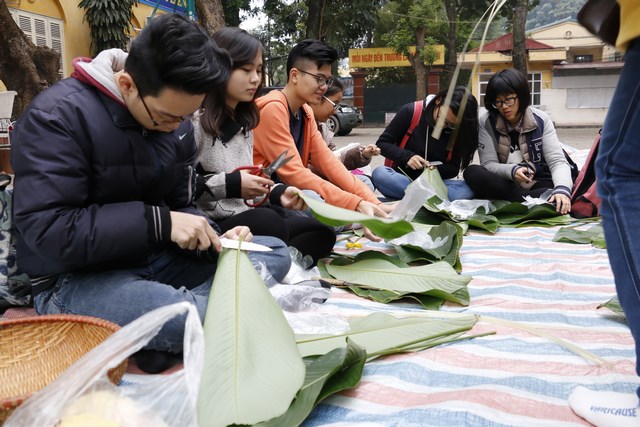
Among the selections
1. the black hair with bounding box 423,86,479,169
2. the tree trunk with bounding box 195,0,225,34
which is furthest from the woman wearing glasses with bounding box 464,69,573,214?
the tree trunk with bounding box 195,0,225,34

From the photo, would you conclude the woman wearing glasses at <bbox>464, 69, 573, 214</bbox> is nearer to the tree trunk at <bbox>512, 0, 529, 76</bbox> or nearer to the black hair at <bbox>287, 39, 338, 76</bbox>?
the black hair at <bbox>287, 39, 338, 76</bbox>

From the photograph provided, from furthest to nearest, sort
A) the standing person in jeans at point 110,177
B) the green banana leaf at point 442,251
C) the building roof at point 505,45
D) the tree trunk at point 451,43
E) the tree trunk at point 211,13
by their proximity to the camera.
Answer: the tree trunk at point 451,43, the building roof at point 505,45, the tree trunk at point 211,13, the green banana leaf at point 442,251, the standing person in jeans at point 110,177

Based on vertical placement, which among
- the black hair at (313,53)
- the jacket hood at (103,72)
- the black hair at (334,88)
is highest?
the black hair at (313,53)

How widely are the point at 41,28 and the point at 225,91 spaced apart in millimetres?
9719

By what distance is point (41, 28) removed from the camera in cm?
1064

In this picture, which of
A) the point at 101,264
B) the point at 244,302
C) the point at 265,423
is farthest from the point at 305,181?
the point at 265,423

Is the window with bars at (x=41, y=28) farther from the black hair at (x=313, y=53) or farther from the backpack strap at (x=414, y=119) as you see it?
the black hair at (x=313, y=53)

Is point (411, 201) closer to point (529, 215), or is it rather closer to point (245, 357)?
point (529, 215)

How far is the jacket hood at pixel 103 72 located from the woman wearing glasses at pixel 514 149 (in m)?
2.59

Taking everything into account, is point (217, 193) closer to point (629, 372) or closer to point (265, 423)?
point (265, 423)

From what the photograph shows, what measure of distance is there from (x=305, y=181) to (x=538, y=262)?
42.4 inches

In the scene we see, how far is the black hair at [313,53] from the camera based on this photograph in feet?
9.50

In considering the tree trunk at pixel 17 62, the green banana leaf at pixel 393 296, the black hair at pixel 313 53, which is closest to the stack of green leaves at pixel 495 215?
the black hair at pixel 313 53

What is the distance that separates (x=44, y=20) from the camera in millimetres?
10719
